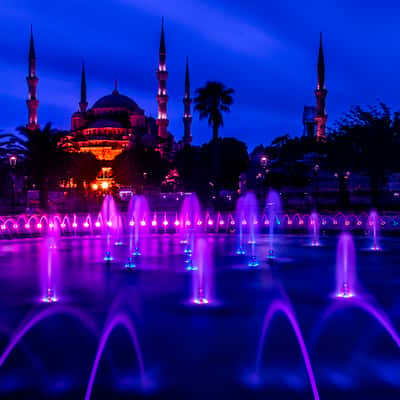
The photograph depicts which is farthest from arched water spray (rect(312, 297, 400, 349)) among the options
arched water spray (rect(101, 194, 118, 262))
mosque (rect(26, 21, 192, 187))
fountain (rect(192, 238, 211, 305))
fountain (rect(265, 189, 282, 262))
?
mosque (rect(26, 21, 192, 187))

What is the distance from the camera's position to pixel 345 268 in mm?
11875

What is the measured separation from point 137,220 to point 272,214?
7.22 m

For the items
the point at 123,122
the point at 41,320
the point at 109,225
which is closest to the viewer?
the point at 41,320

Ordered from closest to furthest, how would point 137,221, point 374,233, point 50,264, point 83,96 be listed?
point 50,264 < point 374,233 < point 137,221 < point 83,96

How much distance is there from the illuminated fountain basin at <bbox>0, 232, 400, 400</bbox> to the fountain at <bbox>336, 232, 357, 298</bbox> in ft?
0.74

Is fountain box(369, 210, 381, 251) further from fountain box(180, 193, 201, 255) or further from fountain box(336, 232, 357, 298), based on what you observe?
fountain box(180, 193, 201, 255)

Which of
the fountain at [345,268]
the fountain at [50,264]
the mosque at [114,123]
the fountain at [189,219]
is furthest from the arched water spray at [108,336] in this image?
the mosque at [114,123]

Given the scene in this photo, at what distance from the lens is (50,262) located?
1308 centimetres

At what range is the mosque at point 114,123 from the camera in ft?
210

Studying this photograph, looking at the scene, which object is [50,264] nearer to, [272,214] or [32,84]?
[272,214]

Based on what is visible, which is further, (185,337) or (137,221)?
(137,221)

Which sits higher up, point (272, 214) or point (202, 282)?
point (272, 214)

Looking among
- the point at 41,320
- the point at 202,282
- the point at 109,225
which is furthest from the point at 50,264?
the point at 109,225

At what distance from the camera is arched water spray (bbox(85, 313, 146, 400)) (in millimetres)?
5125
